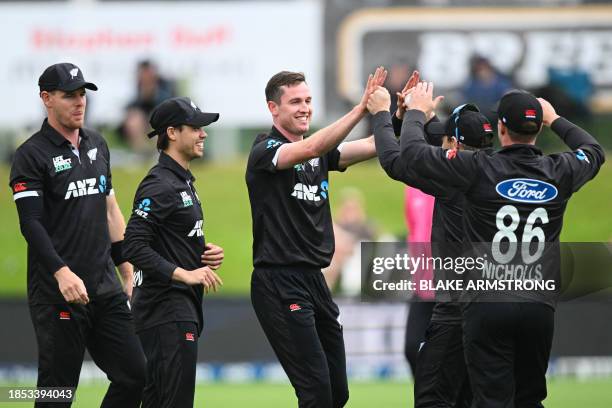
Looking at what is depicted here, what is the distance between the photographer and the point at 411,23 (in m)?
16.0

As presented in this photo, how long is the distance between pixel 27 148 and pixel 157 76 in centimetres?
973

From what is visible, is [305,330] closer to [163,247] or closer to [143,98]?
[163,247]

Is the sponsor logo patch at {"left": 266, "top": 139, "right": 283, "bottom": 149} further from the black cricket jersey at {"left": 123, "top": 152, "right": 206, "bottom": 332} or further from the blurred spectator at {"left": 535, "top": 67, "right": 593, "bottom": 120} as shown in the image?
the blurred spectator at {"left": 535, "top": 67, "right": 593, "bottom": 120}

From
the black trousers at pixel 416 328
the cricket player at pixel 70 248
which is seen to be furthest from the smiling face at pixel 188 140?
the black trousers at pixel 416 328

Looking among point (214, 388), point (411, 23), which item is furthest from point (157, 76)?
point (214, 388)

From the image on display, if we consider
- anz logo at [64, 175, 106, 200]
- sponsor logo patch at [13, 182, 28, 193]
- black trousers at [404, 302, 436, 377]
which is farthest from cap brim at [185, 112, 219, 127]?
black trousers at [404, 302, 436, 377]

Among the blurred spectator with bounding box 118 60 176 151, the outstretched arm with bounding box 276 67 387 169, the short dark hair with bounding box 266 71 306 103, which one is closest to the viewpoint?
the outstretched arm with bounding box 276 67 387 169

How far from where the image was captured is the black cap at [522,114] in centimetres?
596

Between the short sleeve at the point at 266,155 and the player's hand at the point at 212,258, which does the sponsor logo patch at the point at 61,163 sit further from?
the short sleeve at the point at 266,155

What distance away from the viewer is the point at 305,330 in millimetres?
6809

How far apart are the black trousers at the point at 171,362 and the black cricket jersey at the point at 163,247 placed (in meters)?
0.07

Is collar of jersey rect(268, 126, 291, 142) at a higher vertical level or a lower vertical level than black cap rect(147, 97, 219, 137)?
lower

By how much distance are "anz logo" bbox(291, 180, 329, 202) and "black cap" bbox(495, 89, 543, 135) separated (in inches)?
60.8

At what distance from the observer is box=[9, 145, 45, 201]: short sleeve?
675 centimetres
